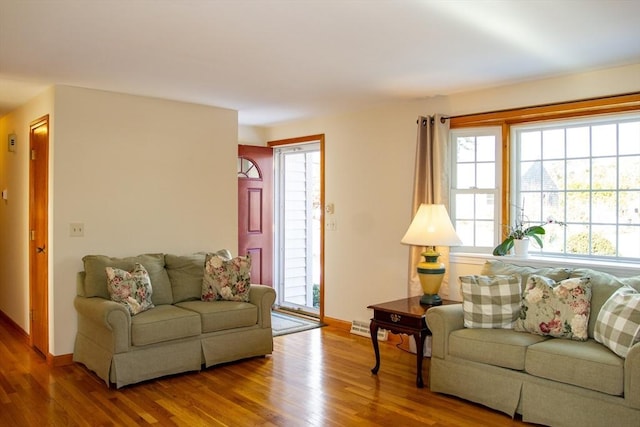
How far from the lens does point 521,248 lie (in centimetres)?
423

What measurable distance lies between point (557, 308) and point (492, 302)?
0.42 m

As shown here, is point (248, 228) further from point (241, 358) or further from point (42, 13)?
point (42, 13)

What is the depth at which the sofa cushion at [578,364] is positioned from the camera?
281 centimetres

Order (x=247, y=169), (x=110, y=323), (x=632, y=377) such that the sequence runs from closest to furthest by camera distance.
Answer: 1. (x=632, y=377)
2. (x=110, y=323)
3. (x=247, y=169)

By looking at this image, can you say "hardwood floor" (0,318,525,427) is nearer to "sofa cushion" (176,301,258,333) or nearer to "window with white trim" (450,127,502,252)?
"sofa cushion" (176,301,258,333)

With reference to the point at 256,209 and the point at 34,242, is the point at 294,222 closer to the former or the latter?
the point at 256,209

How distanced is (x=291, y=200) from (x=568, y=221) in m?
3.52

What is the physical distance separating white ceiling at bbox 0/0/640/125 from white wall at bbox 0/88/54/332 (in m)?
0.43

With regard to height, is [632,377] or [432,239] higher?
[432,239]

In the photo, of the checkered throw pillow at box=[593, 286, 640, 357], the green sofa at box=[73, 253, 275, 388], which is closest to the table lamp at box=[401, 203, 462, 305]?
the checkered throw pillow at box=[593, 286, 640, 357]

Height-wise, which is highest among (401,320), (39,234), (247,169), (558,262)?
(247,169)

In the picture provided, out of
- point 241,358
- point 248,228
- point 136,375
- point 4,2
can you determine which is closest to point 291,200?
point 248,228

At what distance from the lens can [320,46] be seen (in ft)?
10.8

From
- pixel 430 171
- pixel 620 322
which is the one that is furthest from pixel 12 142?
pixel 620 322
